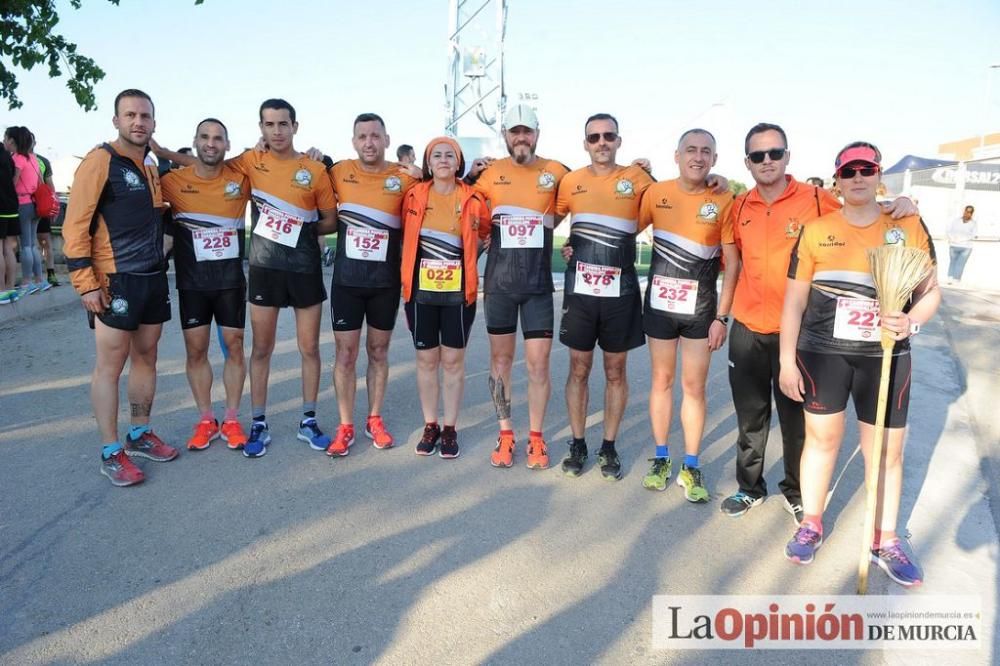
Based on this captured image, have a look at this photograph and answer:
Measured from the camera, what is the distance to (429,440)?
187 inches

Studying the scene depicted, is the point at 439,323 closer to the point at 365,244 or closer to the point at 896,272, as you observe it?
the point at 365,244

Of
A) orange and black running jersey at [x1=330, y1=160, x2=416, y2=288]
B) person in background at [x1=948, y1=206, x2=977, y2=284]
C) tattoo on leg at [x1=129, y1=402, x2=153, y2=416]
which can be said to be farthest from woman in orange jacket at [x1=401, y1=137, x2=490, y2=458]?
person in background at [x1=948, y1=206, x2=977, y2=284]

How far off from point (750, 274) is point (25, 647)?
12.1 feet

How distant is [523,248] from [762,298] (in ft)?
4.85

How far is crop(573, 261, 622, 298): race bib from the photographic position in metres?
4.27

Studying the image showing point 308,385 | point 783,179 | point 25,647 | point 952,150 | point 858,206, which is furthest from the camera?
point 952,150

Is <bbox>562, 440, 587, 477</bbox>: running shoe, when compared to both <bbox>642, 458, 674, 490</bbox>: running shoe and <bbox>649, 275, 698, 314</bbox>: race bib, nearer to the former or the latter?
<bbox>642, 458, 674, 490</bbox>: running shoe

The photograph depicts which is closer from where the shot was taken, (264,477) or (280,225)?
(264,477)

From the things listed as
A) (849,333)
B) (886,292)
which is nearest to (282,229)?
(849,333)

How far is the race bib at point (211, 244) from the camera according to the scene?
14.8 feet

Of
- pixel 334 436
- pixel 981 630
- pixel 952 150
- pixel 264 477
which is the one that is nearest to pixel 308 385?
pixel 334 436

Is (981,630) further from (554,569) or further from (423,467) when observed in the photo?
(423,467)

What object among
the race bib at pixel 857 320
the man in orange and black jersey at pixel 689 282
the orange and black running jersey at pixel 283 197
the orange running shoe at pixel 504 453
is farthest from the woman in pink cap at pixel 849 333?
the orange and black running jersey at pixel 283 197

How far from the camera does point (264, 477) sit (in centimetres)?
425
